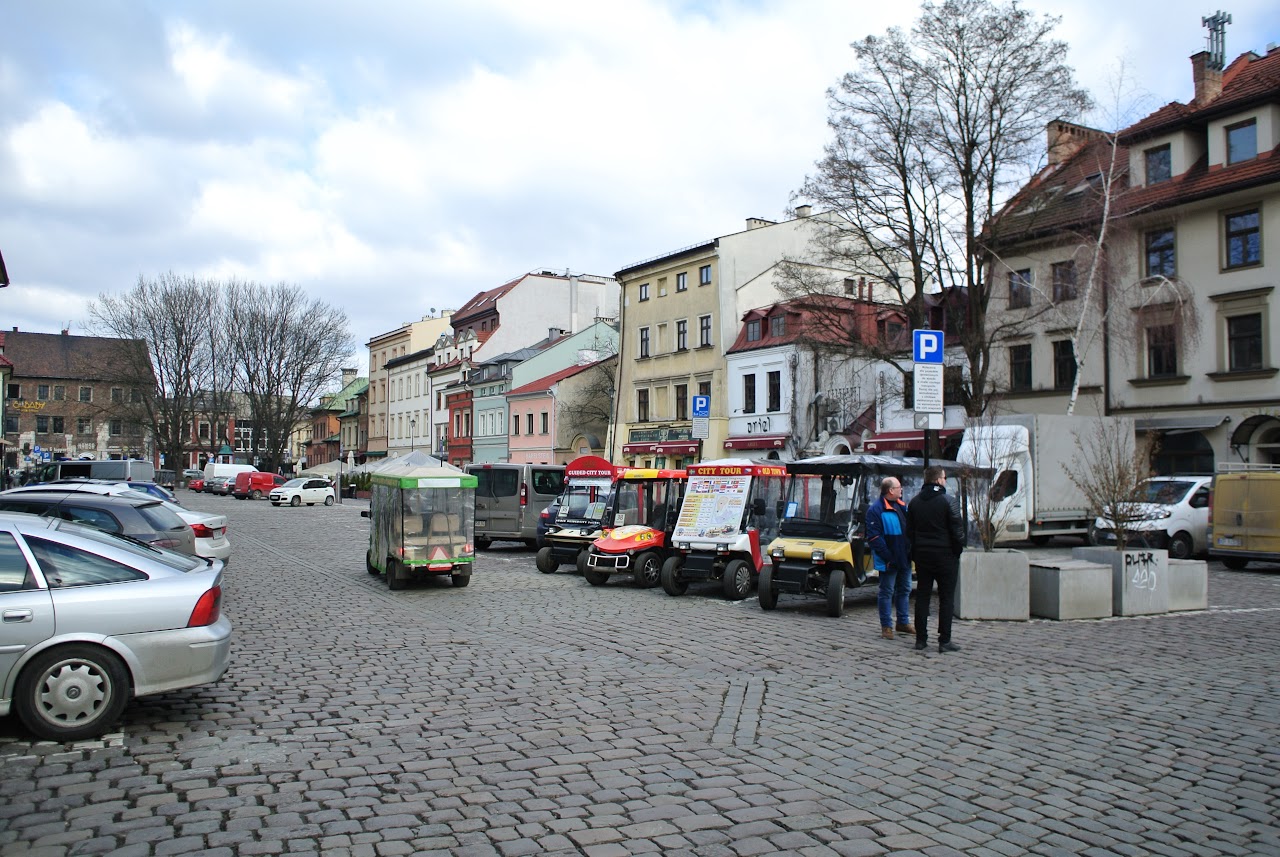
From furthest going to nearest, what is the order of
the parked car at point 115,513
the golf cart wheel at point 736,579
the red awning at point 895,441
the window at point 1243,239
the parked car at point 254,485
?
1. the parked car at point 254,485
2. the red awning at point 895,441
3. the window at point 1243,239
4. the golf cart wheel at point 736,579
5. the parked car at point 115,513

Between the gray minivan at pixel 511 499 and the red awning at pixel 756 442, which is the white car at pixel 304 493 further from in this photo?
the gray minivan at pixel 511 499

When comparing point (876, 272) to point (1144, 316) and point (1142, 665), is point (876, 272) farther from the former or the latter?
point (1142, 665)

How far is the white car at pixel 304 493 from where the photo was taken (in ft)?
182

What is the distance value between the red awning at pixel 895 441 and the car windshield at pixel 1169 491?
43.5ft

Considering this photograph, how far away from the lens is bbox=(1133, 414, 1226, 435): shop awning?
1139 inches

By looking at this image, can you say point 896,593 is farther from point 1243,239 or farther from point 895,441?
point 895,441

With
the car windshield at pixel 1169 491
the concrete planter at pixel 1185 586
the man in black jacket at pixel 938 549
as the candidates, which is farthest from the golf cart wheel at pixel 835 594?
the car windshield at pixel 1169 491

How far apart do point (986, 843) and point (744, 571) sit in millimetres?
10490

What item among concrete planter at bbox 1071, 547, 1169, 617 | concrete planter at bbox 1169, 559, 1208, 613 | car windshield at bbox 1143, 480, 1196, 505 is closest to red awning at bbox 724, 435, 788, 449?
car windshield at bbox 1143, 480, 1196, 505

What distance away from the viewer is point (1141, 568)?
1380 cm

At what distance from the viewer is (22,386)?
103000 millimetres

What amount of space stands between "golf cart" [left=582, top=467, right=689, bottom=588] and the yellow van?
11.1 metres

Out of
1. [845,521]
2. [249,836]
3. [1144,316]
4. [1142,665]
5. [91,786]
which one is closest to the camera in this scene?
[249,836]

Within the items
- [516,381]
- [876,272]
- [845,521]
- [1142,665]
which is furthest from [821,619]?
[516,381]
